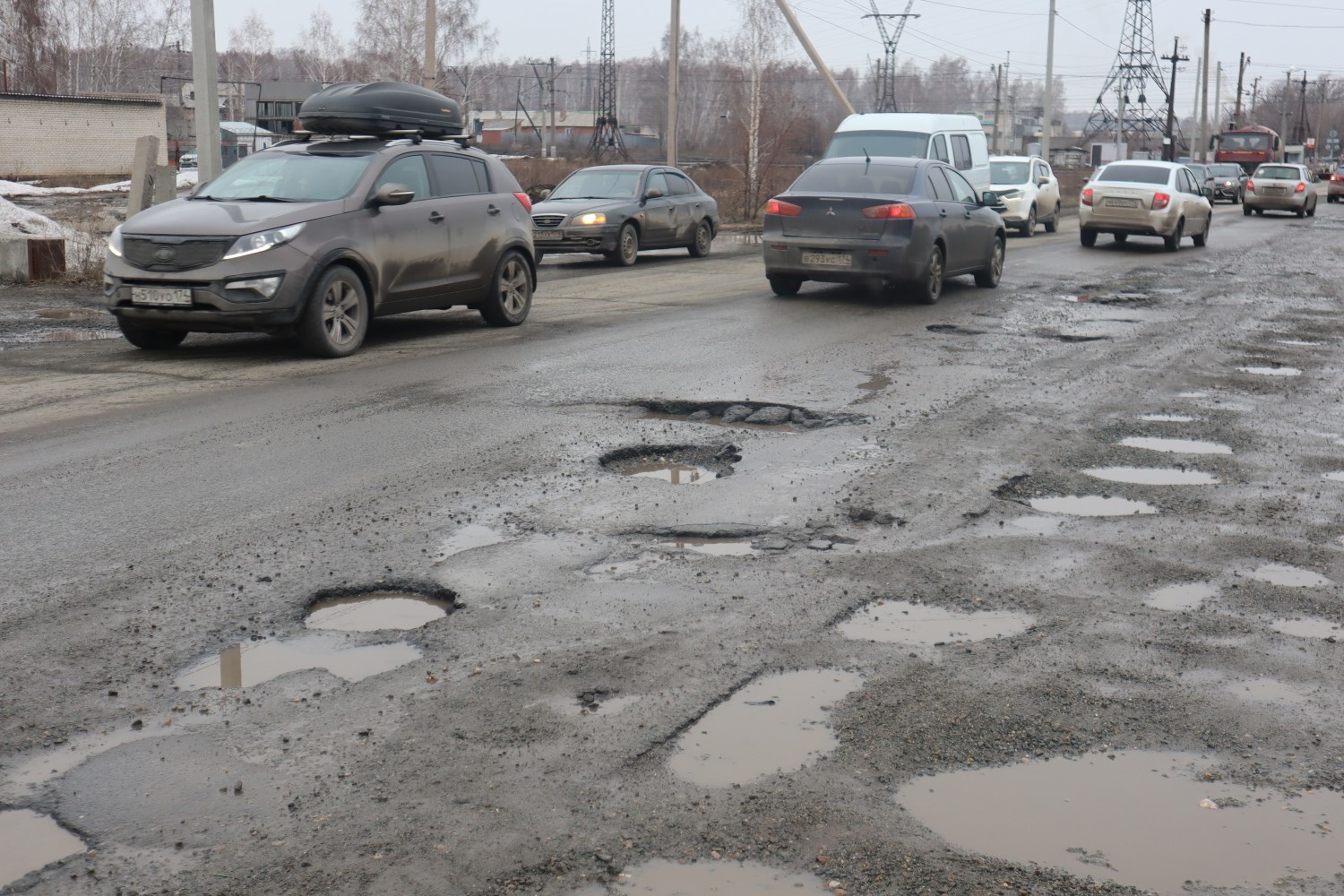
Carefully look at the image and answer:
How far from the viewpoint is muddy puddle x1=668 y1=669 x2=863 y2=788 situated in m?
3.36

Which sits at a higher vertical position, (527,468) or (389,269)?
(389,269)

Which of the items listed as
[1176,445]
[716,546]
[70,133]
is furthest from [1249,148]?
[716,546]

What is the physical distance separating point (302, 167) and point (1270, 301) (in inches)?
433

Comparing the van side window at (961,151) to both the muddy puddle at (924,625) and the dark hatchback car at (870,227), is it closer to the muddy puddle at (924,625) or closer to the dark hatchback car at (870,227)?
the dark hatchback car at (870,227)

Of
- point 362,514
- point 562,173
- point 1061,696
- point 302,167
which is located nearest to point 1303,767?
point 1061,696

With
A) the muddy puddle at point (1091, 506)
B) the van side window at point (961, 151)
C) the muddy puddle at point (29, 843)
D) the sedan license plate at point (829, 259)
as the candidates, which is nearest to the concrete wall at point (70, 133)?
the van side window at point (961, 151)

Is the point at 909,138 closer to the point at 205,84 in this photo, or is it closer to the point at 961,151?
the point at 961,151

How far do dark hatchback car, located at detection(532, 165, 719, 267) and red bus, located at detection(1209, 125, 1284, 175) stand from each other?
59.7 m

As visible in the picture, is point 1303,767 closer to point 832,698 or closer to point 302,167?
point 832,698

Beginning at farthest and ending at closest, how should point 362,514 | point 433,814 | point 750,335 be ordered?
1. point 750,335
2. point 362,514
3. point 433,814

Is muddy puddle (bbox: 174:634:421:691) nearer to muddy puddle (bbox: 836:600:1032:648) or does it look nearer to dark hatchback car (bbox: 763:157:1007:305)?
muddy puddle (bbox: 836:600:1032:648)

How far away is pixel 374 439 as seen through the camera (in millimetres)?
7246

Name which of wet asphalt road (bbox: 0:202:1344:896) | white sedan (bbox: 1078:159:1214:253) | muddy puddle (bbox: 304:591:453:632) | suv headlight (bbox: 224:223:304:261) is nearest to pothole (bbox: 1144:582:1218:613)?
wet asphalt road (bbox: 0:202:1344:896)

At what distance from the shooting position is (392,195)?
10.6 metres
